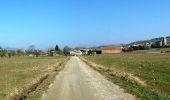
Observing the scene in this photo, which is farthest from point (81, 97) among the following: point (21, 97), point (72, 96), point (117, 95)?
point (21, 97)

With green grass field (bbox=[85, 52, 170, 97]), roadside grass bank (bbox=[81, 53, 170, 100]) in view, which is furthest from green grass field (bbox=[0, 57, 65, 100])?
green grass field (bbox=[85, 52, 170, 97])

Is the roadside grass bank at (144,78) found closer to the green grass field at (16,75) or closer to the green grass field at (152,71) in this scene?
the green grass field at (152,71)

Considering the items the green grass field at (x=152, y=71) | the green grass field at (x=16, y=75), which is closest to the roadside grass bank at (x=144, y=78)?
the green grass field at (x=152, y=71)

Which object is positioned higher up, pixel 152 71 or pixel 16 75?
pixel 16 75

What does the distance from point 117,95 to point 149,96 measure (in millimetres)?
1859

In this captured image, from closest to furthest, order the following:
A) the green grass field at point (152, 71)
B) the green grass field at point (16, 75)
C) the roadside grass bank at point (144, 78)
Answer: the roadside grass bank at point (144, 78) → the green grass field at point (152, 71) → the green grass field at point (16, 75)

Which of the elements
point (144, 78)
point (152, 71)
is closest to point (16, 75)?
point (144, 78)

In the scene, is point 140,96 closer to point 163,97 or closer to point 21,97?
point 163,97

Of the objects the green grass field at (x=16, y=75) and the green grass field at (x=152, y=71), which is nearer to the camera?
the green grass field at (x=152, y=71)

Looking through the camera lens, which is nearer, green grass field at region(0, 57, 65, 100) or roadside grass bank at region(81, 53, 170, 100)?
roadside grass bank at region(81, 53, 170, 100)

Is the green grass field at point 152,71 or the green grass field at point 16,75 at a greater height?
the green grass field at point 16,75

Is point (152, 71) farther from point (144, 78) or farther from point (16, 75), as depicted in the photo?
point (16, 75)

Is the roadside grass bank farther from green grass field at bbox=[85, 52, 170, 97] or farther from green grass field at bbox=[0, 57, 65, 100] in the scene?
green grass field at bbox=[0, 57, 65, 100]

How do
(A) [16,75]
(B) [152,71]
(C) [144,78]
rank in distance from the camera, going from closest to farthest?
(C) [144,78] → (A) [16,75] → (B) [152,71]
